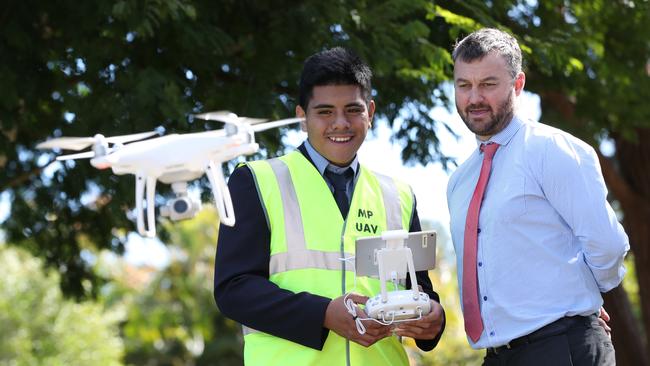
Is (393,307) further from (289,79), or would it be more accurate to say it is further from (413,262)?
(289,79)

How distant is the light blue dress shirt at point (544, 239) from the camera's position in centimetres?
432

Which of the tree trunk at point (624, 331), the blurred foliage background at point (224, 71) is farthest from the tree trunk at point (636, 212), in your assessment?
the blurred foliage background at point (224, 71)

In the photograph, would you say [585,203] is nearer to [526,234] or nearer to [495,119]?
[526,234]

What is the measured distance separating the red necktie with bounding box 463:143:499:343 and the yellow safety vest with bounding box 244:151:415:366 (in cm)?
37

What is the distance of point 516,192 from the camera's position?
175 inches

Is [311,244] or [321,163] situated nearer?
[311,244]

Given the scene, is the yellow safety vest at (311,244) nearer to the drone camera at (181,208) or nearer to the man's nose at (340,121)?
the man's nose at (340,121)

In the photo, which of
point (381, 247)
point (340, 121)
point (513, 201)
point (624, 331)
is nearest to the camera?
point (381, 247)

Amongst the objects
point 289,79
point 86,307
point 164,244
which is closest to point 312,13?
point 289,79

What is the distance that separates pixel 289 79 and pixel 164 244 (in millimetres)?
3718

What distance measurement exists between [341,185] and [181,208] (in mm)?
1452

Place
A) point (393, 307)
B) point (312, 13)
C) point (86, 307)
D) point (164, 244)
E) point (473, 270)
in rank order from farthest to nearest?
point (86, 307), point (164, 244), point (312, 13), point (473, 270), point (393, 307)

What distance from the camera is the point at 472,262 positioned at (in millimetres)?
4566

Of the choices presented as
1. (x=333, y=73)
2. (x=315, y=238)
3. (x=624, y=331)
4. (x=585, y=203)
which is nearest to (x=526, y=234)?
(x=585, y=203)
